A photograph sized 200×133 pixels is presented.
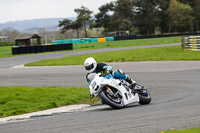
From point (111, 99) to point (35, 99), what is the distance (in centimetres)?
384

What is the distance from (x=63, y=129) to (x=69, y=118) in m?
1.45

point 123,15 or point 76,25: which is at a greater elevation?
point 123,15

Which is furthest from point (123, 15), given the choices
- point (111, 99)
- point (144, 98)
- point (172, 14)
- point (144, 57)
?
point (111, 99)

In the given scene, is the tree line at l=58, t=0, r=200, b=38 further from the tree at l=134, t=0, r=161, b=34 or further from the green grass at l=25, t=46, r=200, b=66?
the green grass at l=25, t=46, r=200, b=66

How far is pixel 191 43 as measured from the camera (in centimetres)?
2998

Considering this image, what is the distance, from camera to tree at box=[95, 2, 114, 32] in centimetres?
10669

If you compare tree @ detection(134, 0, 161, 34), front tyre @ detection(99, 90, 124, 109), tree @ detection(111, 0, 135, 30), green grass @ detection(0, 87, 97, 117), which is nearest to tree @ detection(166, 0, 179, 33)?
tree @ detection(134, 0, 161, 34)

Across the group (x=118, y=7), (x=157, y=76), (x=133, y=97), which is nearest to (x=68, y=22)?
(x=118, y=7)

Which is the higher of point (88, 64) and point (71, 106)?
point (88, 64)

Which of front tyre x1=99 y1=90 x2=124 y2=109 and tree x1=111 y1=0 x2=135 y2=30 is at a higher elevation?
tree x1=111 y1=0 x2=135 y2=30

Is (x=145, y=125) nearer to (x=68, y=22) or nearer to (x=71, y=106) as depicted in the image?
(x=71, y=106)

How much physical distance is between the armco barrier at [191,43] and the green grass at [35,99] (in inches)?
666

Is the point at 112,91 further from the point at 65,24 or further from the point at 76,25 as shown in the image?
the point at 76,25

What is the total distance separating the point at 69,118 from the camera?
28.6ft
